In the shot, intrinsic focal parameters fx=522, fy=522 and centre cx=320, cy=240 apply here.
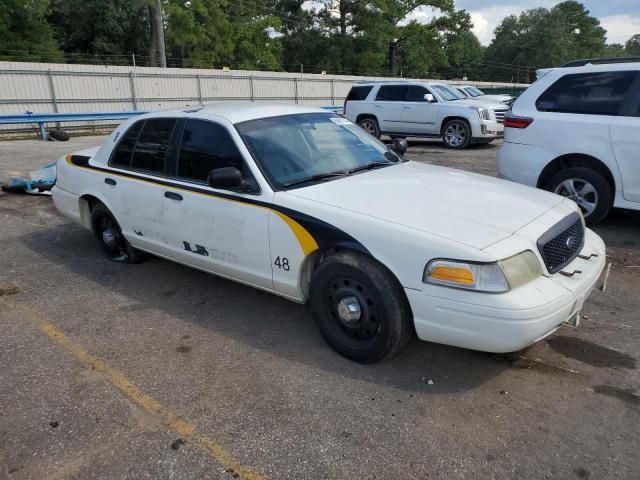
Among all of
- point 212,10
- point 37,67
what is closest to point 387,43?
point 212,10

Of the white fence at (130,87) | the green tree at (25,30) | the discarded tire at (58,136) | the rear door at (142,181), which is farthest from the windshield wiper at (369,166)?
the green tree at (25,30)

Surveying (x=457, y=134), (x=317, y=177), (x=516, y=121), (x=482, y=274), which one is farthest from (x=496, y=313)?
(x=457, y=134)

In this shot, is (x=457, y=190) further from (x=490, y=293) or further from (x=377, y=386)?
(x=377, y=386)

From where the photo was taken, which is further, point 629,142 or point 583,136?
point 583,136

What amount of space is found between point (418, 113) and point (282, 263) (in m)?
11.7

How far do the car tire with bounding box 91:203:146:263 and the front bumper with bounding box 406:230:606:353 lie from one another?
3240mm

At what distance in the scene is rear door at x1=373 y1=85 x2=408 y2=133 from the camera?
47.9 feet

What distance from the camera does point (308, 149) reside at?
4055 millimetres

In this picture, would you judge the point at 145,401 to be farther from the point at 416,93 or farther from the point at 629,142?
the point at 416,93

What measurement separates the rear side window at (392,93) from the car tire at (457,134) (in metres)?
1.59

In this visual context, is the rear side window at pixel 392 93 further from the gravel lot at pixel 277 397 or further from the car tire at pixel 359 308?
the car tire at pixel 359 308

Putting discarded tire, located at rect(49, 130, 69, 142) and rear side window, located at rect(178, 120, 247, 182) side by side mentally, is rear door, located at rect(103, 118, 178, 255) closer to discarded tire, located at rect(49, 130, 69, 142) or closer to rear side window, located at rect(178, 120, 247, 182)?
rear side window, located at rect(178, 120, 247, 182)

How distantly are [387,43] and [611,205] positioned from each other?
51.9 m

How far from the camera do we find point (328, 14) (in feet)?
169
